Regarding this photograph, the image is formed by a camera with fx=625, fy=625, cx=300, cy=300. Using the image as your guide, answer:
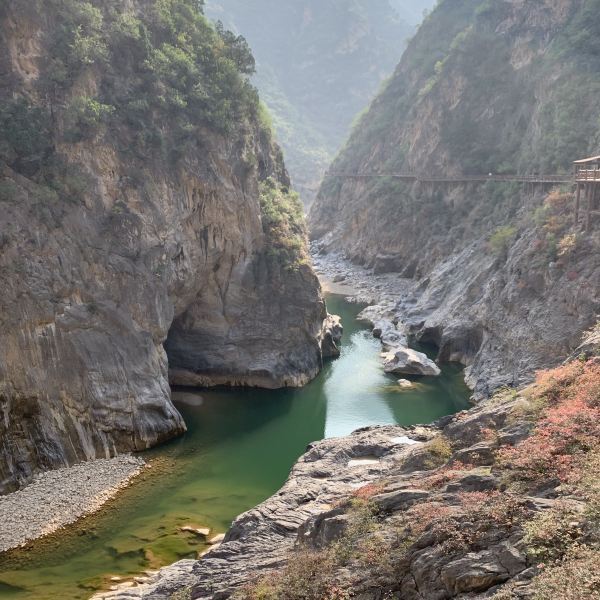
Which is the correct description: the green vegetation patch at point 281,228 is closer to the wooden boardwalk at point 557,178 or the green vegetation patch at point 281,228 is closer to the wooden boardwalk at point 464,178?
the wooden boardwalk at point 557,178

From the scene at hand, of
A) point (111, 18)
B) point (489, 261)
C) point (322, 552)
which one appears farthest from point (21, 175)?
point (489, 261)

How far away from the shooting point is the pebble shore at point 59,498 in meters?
20.5

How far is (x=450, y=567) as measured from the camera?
1012cm

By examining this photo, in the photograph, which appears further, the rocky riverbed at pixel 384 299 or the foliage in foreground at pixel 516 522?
the rocky riverbed at pixel 384 299

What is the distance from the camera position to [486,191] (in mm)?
57281

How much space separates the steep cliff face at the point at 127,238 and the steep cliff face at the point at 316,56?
126 metres

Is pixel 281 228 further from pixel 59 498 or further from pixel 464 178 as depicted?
pixel 464 178

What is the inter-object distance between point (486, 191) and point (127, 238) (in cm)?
3805

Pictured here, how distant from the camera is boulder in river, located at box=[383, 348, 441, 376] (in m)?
38.3

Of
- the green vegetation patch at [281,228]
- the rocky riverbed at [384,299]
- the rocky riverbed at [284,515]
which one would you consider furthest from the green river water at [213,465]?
the green vegetation patch at [281,228]

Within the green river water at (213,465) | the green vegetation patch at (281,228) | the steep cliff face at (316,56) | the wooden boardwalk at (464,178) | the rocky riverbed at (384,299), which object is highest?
the steep cliff face at (316,56)

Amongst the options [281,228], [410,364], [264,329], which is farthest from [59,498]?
[281,228]

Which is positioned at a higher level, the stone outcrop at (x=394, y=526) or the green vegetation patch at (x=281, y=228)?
the green vegetation patch at (x=281, y=228)

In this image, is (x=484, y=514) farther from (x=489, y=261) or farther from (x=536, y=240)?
(x=489, y=261)
